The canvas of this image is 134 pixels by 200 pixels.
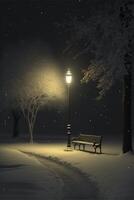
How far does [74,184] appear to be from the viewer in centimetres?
1805

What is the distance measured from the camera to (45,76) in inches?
1662

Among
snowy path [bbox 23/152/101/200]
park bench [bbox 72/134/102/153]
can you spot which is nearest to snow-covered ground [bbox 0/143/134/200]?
snowy path [bbox 23/152/101/200]

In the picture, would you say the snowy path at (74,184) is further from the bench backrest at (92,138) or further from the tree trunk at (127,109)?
the bench backrest at (92,138)

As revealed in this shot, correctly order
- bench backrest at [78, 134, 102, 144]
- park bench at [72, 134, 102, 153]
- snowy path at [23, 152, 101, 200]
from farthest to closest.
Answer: bench backrest at [78, 134, 102, 144]
park bench at [72, 134, 102, 153]
snowy path at [23, 152, 101, 200]

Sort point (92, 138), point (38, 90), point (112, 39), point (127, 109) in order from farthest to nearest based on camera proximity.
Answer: point (38, 90), point (92, 138), point (127, 109), point (112, 39)

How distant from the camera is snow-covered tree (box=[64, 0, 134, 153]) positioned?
2609 cm

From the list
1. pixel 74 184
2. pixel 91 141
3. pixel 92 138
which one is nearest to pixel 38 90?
pixel 91 141

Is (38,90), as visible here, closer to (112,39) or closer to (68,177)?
(112,39)

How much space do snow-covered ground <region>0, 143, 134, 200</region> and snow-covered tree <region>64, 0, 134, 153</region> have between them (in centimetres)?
354

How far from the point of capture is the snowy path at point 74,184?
49.8 feet

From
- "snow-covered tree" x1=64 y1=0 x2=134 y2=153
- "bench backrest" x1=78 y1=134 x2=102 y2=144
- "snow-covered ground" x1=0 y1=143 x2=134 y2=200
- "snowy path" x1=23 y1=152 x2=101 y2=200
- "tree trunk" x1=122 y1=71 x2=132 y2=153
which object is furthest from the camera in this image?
"bench backrest" x1=78 y1=134 x2=102 y2=144

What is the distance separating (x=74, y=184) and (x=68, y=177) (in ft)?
6.59

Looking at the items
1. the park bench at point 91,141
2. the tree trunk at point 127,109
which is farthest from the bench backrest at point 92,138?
the tree trunk at point 127,109

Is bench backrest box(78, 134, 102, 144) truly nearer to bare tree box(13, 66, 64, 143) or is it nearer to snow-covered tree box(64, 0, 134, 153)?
snow-covered tree box(64, 0, 134, 153)
